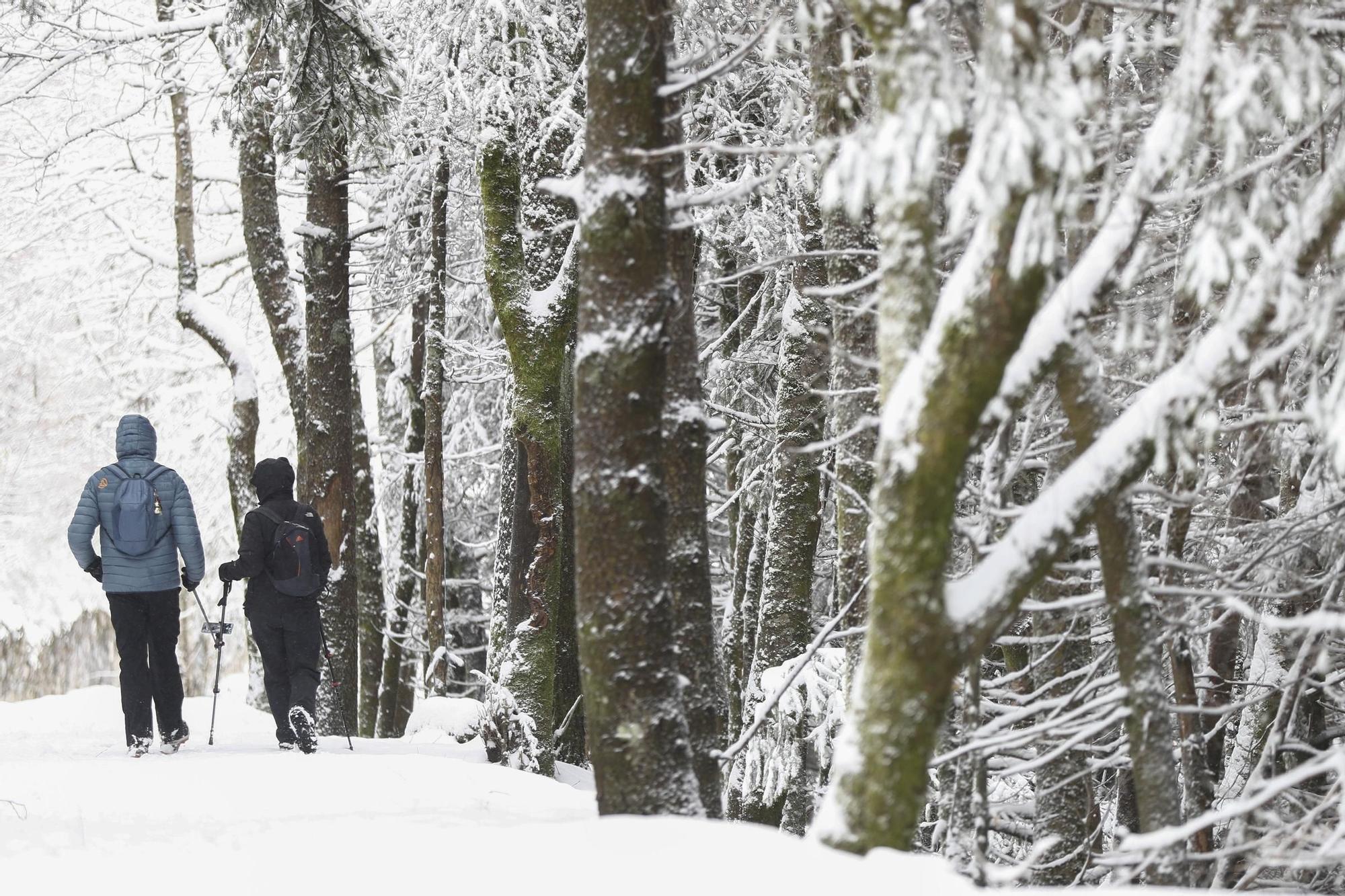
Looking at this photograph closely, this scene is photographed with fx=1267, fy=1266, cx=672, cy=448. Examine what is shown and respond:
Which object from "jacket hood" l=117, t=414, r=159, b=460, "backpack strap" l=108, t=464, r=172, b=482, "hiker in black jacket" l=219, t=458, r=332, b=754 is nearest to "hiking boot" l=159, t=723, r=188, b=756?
"hiker in black jacket" l=219, t=458, r=332, b=754

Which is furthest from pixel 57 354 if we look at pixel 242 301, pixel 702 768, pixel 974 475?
pixel 702 768

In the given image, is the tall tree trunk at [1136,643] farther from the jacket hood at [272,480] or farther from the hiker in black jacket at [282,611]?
the jacket hood at [272,480]

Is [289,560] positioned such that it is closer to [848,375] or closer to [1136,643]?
[848,375]

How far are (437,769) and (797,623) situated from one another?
267 centimetres

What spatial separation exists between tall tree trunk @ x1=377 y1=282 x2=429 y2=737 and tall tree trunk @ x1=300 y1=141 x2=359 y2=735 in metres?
2.66

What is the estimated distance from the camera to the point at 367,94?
10055 mm

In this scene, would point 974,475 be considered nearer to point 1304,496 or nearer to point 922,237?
point 1304,496

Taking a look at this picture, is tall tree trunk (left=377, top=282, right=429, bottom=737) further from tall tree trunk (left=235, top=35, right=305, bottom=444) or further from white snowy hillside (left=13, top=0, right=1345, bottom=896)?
tall tree trunk (left=235, top=35, right=305, bottom=444)

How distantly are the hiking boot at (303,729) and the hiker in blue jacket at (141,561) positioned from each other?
637 millimetres

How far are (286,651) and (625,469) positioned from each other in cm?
452

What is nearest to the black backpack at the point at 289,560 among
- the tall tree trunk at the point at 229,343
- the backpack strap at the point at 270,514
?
the backpack strap at the point at 270,514

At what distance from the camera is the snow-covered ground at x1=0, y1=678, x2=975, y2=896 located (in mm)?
3475

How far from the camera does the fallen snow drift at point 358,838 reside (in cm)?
347

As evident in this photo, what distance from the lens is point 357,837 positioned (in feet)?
14.5
